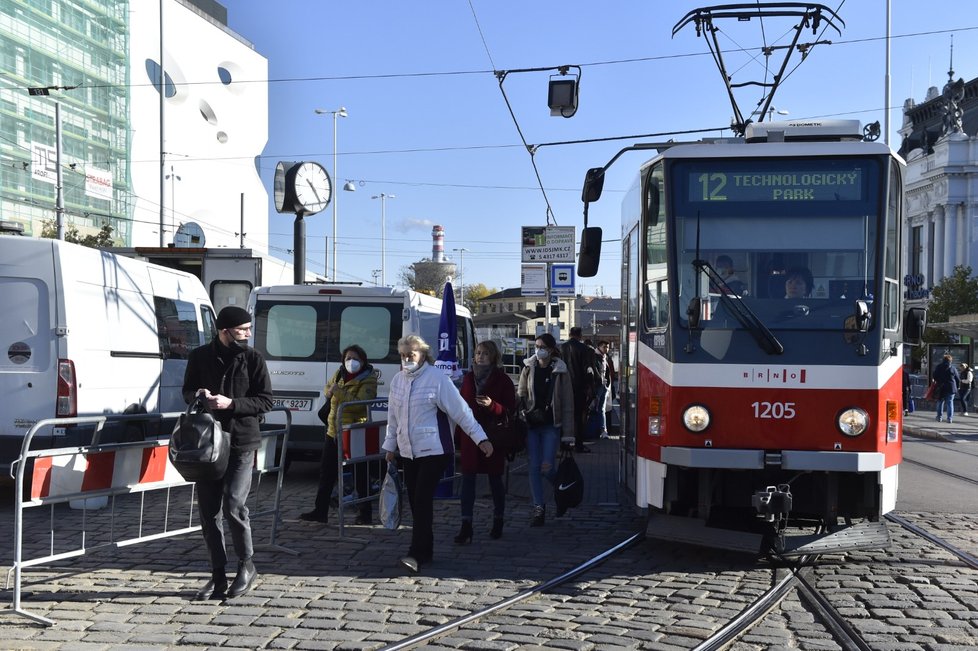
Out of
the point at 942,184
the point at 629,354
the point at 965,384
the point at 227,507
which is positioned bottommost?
the point at 965,384

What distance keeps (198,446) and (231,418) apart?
16.6 inches

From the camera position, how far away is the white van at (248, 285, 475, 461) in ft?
42.3

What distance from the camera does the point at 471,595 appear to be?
22.2 feet

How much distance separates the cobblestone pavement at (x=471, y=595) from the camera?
227 inches

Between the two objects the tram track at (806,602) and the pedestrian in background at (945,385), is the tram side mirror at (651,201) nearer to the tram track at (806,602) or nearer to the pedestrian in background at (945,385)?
the tram track at (806,602)

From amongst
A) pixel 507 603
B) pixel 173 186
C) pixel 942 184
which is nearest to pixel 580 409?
pixel 507 603

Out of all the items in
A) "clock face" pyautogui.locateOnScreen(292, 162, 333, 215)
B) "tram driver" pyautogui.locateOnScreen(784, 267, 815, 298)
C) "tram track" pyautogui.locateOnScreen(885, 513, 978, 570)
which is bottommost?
"tram track" pyautogui.locateOnScreen(885, 513, 978, 570)

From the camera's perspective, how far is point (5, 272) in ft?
33.0

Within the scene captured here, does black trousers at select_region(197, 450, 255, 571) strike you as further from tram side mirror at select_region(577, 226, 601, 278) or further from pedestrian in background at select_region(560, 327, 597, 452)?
pedestrian in background at select_region(560, 327, 597, 452)

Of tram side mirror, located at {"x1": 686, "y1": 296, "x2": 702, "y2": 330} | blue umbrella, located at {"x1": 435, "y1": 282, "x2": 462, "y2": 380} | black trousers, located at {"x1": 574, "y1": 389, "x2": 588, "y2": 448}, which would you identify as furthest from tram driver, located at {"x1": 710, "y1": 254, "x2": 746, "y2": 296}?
black trousers, located at {"x1": 574, "y1": 389, "x2": 588, "y2": 448}

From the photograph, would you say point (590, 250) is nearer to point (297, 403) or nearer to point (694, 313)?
point (694, 313)

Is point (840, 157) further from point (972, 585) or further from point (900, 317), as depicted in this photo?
point (972, 585)

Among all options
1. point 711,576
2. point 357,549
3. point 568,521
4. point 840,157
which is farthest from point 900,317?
point 357,549

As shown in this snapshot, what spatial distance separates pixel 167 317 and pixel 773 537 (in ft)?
26.9
